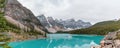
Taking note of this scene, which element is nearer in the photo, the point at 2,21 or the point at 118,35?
the point at 2,21

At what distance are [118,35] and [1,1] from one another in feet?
149

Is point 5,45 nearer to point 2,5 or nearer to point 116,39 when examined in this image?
point 2,5

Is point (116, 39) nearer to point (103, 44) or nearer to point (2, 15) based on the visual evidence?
point (103, 44)

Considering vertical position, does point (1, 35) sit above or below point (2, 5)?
below

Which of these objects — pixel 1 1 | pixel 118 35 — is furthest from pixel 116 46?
pixel 1 1

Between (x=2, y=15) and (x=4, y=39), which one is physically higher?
(x=2, y=15)

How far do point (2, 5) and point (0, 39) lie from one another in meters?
2.30

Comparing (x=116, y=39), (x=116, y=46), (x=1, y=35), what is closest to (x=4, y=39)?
(x=1, y=35)

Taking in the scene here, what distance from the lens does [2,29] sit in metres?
15.1

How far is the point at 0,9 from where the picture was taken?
15500mm

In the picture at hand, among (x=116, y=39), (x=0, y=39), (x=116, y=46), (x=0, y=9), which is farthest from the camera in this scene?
(x=116, y=39)

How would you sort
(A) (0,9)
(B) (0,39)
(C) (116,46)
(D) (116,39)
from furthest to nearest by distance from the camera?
(D) (116,39), (C) (116,46), (A) (0,9), (B) (0,39)

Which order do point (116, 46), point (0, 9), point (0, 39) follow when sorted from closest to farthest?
point (0, 39), point (0, 9), point (116, 46)

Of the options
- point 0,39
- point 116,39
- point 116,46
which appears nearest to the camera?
point 0,39
